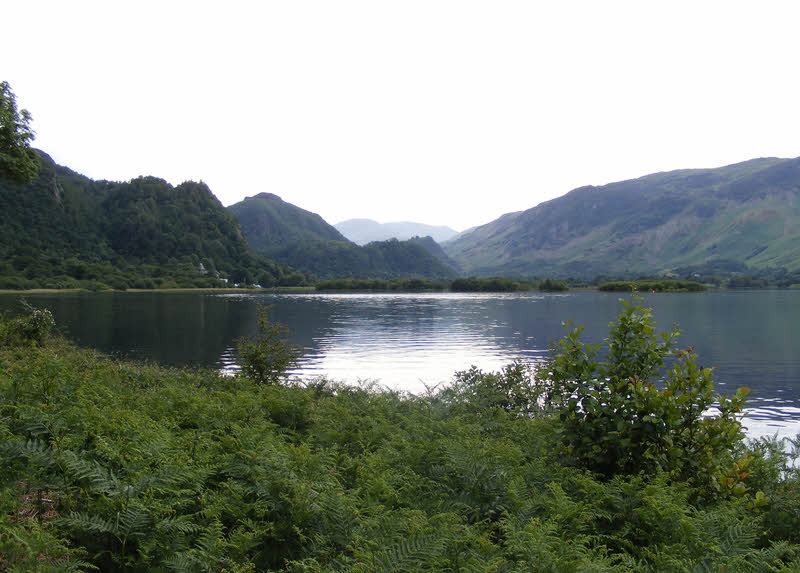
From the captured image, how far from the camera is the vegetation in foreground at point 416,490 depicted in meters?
4.48

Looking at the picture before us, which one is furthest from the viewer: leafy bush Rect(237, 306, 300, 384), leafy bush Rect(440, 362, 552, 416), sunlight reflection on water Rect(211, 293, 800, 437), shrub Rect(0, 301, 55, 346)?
sunlight reflection on water Rect(211, 293, 800, 437)

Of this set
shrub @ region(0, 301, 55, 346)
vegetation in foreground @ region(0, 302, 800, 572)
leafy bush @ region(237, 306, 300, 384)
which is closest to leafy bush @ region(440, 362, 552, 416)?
vegetation in foreground @ region(0, 302, 800, 572)

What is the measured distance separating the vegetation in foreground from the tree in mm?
18615

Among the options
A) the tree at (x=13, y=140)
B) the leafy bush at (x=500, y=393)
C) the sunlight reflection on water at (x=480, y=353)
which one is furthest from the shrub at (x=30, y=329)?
the leafy bush at (x=500, y=393)

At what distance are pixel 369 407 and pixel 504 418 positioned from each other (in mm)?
3125

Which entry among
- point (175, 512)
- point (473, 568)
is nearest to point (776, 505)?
point (473, 568)

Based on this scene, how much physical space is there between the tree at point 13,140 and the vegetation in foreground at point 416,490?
18.6m

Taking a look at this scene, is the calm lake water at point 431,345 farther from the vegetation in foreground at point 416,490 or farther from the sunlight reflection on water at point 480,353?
the vegetation in foreground at point 416,490

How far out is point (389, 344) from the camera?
44969 millimetres

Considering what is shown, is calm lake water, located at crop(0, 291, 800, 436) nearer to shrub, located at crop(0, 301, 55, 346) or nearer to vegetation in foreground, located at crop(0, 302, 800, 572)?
vegetation in foreground, located at crop(0, 302, 800, 572)

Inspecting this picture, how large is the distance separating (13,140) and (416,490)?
25.4m

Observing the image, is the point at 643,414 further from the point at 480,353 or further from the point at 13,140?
the point at 480,353

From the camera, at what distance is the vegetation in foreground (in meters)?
4.48

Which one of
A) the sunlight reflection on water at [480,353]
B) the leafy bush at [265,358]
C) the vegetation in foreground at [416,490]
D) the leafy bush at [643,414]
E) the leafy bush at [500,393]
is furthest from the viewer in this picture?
the sunlight reflection on water at [480,353]
